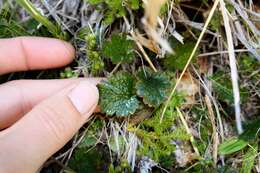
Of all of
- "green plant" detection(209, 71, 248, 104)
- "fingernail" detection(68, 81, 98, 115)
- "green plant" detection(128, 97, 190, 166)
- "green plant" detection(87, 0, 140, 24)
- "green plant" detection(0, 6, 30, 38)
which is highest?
"green plant" detection(87, 0, 140, 24)

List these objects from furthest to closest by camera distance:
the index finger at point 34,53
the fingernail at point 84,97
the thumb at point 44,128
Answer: the index finger at point 34,53, the fingernail at point 84,97, the thumb at point 44,128

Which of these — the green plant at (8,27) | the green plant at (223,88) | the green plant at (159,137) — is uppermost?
the green plant at (8,27)

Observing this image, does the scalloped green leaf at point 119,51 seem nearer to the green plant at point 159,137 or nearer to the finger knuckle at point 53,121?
the green plant at point 159,137

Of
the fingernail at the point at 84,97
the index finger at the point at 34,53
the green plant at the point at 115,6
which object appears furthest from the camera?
the index finger at the point at 34,53

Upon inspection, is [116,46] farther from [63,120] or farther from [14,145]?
[14,145]

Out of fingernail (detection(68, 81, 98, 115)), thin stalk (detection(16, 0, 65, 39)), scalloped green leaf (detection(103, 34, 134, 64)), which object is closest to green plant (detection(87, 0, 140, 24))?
scalloped green leaf (detection(103, 34, 134, 64))

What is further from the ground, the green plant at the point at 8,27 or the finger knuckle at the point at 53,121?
the green plant at the point at 8,27

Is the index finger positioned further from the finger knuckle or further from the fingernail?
the finger knuckle

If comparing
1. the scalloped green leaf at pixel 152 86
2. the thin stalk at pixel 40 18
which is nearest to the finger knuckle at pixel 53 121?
the scalloped green leaf at pixel 152 86
